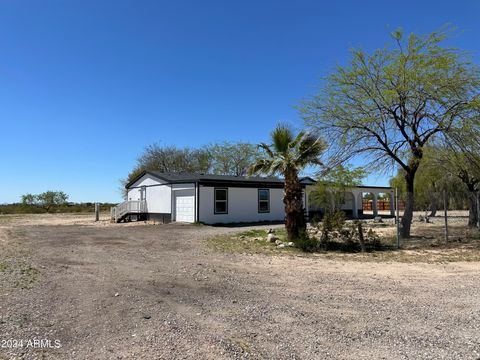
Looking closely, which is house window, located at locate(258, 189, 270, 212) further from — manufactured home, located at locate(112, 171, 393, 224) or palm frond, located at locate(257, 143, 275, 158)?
palm frond, located at locate(257, 143, 275, 158)

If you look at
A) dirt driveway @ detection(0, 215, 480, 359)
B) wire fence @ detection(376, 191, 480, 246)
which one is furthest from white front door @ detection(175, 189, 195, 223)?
dirt driveway @ detection(0, 215, 480, 359)

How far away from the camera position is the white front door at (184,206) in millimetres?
24156

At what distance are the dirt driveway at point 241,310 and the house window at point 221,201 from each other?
50.0 feet

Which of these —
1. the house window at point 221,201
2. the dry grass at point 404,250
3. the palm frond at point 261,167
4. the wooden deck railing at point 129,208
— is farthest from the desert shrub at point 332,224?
the wooden deck railing at point 129,208

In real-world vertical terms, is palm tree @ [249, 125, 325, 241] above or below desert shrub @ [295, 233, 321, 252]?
above

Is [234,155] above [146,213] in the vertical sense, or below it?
above

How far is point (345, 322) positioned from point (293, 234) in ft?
27.1

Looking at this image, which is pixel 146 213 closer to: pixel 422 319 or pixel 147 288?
pixel 147 288

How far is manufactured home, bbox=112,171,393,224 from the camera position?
2405 centimetres

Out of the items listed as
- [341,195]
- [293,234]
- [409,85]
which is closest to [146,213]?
[341,195]

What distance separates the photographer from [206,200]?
78.8 feet

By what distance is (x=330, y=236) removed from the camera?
1270 centimetres

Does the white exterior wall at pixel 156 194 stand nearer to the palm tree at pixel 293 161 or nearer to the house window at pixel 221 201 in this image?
the house window at pixel 221 201

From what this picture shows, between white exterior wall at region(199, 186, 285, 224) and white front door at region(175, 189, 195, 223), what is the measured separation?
737mm
